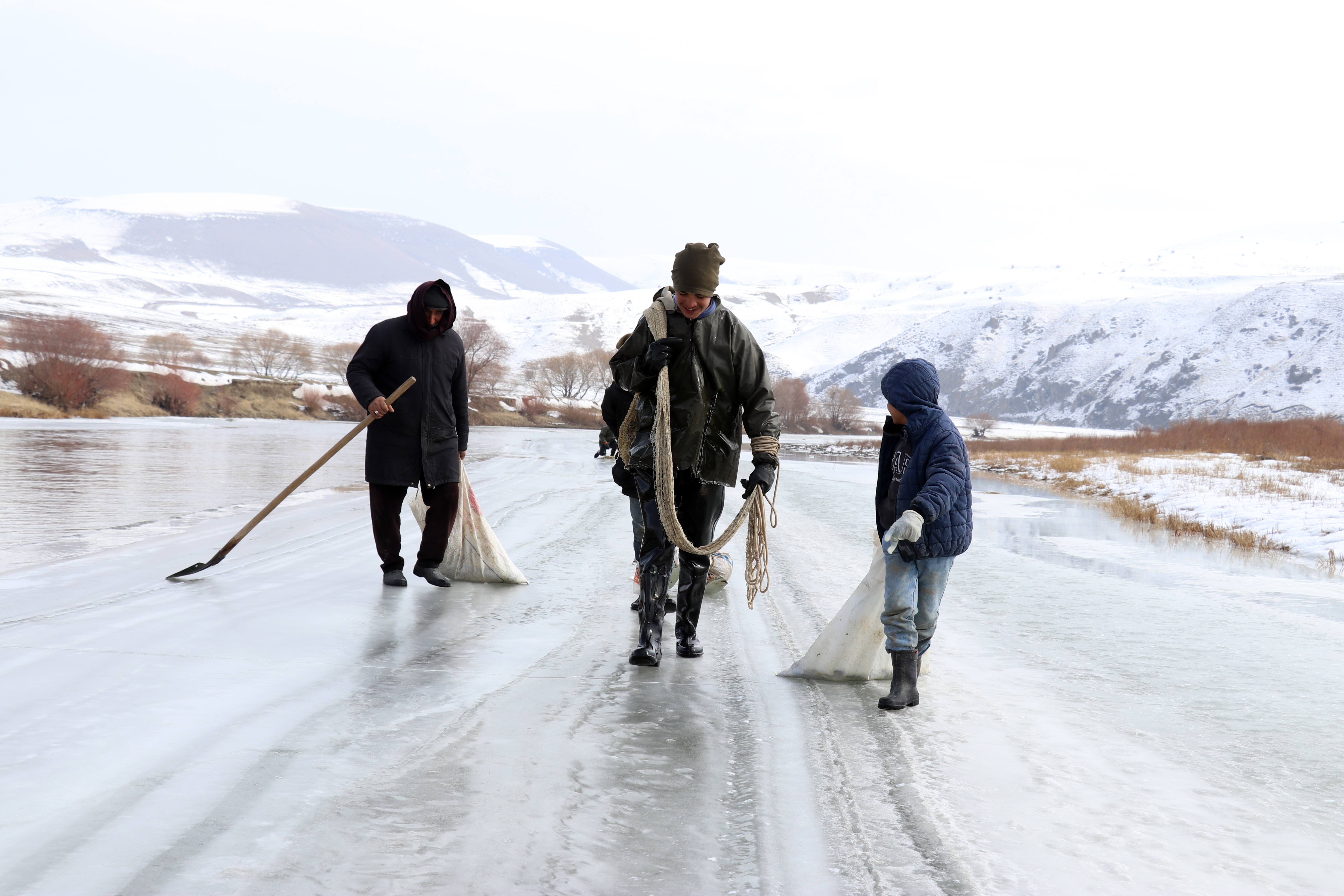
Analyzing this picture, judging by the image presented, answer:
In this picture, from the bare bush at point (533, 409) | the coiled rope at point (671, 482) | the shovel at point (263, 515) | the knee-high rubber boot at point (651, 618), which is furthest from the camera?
the bare bush at point (533, 409)

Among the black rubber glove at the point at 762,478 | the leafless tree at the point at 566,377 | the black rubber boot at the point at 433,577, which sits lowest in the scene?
the black rubber boot at the point at 433,577

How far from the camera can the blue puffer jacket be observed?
3.95 meters

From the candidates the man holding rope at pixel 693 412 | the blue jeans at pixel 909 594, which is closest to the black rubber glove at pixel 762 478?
the man holding rope at pixel 693 412

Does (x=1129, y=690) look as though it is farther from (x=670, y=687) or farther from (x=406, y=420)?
(x=406, y=420)

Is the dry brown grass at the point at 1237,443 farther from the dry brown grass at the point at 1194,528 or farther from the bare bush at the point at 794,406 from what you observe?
the bare bush at the point at 794,406

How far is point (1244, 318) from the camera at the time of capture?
11400 cm

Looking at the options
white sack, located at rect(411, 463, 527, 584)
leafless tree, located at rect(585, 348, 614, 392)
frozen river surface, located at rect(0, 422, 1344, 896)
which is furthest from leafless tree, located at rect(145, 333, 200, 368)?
frozen river surface, located at rect(0, 422, 1344, 896)

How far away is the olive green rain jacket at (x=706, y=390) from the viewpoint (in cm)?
458

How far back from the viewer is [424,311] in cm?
624

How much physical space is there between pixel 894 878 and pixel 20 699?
324 centimetres

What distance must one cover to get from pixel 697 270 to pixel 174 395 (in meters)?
45.6

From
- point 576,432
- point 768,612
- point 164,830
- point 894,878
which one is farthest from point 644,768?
point 576,432

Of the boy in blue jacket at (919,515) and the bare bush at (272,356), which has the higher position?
the bare bush at (272,356)

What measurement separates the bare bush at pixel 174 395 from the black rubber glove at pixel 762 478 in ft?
144
